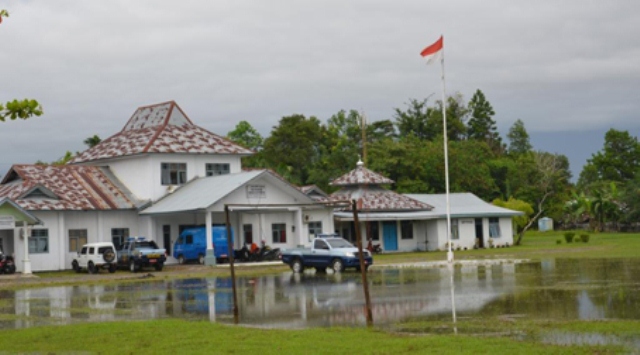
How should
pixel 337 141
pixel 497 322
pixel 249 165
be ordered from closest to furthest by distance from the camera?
pixel 497 322, pixel 249 165, pixel 337 141

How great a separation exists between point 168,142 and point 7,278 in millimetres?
14754

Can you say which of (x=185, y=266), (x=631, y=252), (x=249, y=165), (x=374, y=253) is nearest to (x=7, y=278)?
(x=185, y=266)

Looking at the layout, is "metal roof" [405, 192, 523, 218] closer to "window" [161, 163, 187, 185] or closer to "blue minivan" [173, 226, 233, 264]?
"blue minivan" [173, 226, 233, 264]

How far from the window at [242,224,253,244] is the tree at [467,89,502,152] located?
63.2 metres

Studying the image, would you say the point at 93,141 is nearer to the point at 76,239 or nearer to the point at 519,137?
the point at 76,239

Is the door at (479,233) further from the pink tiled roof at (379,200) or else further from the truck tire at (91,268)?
the truck tire at (91,268)

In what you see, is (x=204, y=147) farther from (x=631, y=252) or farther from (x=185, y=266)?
(x=631, y=252)

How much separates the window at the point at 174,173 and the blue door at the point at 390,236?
14425 mm

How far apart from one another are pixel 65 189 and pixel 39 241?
3754mm

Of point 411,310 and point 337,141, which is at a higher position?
point 337,141

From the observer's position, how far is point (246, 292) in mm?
30000

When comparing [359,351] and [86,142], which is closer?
[359,351]

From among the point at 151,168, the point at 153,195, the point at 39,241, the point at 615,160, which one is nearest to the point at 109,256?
the point at 39,241

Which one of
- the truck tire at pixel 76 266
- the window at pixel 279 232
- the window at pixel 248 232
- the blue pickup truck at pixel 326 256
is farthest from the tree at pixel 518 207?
the truck tire at pixel 76 266
